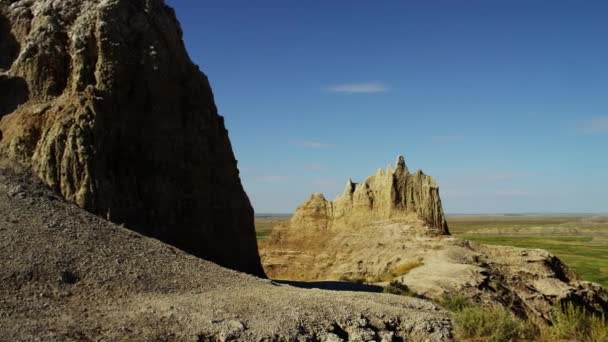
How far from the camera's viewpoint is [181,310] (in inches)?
604

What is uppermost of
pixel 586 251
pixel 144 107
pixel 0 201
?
pixel 144 107

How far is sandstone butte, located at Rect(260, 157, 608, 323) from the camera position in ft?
102

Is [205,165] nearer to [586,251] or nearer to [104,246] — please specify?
[104,246]

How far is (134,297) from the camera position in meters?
15.9

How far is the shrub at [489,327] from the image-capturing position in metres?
16.5

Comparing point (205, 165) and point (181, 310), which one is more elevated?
point (205, 165)

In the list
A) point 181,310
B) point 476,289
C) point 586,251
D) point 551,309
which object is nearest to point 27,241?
point 181,310

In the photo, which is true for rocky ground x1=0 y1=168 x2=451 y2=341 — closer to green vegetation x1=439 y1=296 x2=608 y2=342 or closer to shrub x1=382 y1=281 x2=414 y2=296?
green vegetation x1=439 y1=296 x2=608 y2=342

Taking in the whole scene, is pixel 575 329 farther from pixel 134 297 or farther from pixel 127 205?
pixel 127 205

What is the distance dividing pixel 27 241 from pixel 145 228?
21.3 feet

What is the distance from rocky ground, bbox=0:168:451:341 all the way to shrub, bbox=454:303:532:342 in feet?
1.85

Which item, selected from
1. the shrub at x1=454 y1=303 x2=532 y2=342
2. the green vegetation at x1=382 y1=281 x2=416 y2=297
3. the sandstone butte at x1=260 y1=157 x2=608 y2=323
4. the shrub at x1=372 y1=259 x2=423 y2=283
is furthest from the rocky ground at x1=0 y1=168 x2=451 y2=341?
the shrub at x1=372 y1=259 x2=423 y2=283

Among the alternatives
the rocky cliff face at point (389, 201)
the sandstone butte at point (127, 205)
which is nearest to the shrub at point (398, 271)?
the rocky cliff face at point (389, 201)

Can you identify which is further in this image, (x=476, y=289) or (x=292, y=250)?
(x=292, y=250)
